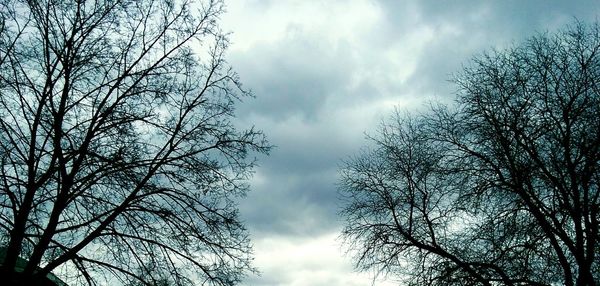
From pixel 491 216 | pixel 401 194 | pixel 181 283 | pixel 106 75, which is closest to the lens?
pixel 181 283

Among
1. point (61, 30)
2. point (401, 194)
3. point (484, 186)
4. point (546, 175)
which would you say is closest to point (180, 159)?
point (61, 30)

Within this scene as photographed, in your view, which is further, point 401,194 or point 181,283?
point 401,194

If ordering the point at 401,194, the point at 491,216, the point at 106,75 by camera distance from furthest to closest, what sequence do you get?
the point at 401,194
the point at 491,216
the point at 106,75

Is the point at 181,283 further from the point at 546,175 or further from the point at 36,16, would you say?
the point at 546,175

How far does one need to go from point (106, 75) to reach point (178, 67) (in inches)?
59.6

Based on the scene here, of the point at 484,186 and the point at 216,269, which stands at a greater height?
the point at 484,186

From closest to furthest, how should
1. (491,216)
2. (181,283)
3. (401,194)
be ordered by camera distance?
(181,283) < (491,216) < (401,194)

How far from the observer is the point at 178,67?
12.7 meters

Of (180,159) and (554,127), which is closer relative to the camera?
(180,159)

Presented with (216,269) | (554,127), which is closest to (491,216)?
(554,127)

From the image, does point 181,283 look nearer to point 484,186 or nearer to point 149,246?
point 149,246

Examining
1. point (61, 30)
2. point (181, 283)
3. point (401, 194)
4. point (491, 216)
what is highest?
point (61, 30)

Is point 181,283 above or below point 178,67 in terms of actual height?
below

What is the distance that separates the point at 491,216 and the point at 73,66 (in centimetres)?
927
